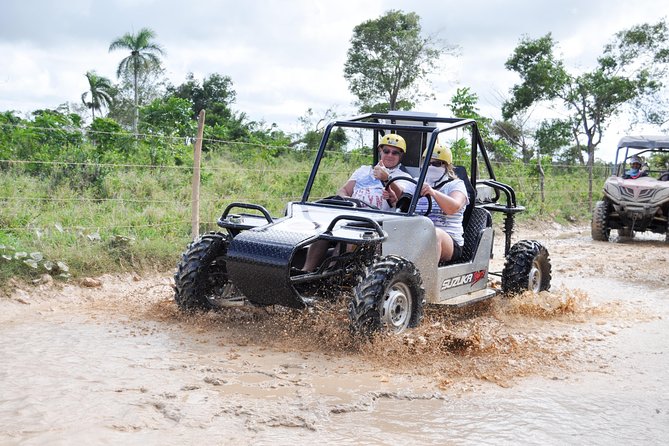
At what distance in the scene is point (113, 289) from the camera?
301 inches

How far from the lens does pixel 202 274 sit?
6031 millimetres

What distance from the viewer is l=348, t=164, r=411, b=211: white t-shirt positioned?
634 cm

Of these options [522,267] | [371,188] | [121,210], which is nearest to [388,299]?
[371,188]

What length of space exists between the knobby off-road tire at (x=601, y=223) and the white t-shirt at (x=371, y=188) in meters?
8.47

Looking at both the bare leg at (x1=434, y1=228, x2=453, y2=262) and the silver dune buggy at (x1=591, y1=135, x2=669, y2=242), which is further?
the silver dune buggy at (x1=591, y1=135, x2=669, y2=242)

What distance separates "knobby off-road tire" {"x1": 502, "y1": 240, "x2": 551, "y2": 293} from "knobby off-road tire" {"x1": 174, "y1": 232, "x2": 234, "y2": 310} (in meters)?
2.74

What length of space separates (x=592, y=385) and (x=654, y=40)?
25988 millimetres

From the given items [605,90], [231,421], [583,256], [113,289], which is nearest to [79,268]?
[113,289]

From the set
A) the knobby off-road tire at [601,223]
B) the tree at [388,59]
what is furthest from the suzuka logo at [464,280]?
the tree at [388,59]

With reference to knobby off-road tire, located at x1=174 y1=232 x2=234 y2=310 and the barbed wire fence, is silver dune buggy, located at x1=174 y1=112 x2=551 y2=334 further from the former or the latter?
the barbed wire fence

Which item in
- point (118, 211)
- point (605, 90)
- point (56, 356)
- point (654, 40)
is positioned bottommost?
point (56, 356)

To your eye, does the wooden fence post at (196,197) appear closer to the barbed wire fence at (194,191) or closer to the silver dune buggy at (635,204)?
the barbed wire fence at (194,191)

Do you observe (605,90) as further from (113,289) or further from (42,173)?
(113,289)

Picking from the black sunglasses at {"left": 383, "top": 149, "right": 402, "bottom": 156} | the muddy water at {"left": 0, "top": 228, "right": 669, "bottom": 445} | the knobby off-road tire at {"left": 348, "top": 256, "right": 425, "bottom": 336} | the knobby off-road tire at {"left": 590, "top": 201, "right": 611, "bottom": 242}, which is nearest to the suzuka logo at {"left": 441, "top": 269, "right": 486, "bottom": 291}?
the muddy water at {"left": 0, "top": 228, "right": 669, "bottom": 445}
